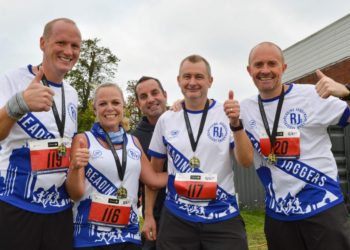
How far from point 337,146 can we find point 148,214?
195 inches

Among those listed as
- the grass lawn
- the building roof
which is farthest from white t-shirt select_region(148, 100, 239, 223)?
the building roof

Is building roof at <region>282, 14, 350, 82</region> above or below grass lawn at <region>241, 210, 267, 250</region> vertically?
above

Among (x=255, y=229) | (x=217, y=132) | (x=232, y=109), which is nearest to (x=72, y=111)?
(x=217, y=132)

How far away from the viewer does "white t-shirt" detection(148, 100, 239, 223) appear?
3346 millimetres

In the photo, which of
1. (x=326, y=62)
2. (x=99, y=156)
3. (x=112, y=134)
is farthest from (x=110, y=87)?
(x=326, y=62)

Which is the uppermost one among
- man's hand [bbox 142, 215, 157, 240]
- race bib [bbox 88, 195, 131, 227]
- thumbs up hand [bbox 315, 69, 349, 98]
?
thumbs up hand [bbox 315, 69, 349, 98]

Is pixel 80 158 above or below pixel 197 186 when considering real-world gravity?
above

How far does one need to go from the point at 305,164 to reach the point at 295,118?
1.27 ft

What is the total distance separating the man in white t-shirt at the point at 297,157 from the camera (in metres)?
3.25

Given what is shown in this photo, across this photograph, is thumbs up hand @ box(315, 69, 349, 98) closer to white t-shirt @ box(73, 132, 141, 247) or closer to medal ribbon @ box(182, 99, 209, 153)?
medal ribbon @ box(182, 99, 209, 153)

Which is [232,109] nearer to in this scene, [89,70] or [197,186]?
[197,186]

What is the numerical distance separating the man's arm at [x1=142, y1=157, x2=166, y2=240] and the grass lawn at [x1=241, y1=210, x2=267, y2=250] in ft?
11.6

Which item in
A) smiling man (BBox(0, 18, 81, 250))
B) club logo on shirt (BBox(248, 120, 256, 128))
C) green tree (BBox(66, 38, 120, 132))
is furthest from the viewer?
green tree (BBox(66, 38, 120, 132))

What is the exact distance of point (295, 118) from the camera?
135 inches
